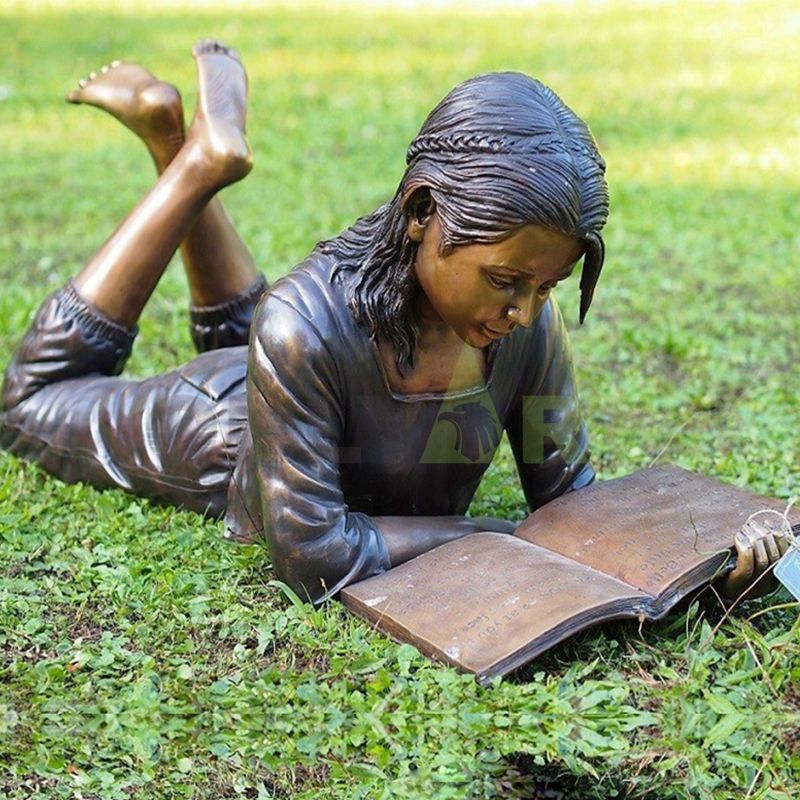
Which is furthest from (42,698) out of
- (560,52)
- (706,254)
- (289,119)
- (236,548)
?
(560,52)

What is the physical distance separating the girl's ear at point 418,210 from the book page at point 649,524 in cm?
93

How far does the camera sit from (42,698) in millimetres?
3334

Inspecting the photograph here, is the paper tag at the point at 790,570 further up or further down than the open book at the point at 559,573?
further up

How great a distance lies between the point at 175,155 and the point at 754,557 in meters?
2.65

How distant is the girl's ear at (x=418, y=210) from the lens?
3.36 meters

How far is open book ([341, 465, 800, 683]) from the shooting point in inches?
130

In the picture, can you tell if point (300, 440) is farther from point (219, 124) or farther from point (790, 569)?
point (219, 124)

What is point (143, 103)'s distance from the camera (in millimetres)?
4992

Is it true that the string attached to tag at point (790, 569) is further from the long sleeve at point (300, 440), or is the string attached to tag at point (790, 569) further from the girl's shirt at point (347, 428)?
the long sleeve at point (300, 440)

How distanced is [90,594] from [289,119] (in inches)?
276

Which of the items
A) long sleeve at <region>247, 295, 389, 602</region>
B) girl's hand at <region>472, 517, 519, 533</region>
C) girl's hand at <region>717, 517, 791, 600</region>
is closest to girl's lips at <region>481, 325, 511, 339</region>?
long sleeve at <region>247, 295, 389, 602</region>

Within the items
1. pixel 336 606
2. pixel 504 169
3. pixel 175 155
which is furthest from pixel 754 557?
pixel 175 155

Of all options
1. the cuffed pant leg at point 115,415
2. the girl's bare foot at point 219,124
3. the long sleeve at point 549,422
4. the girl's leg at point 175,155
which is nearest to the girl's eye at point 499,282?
the long sleeve at point 549,422

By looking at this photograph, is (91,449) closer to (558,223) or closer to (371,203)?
(558,223)
